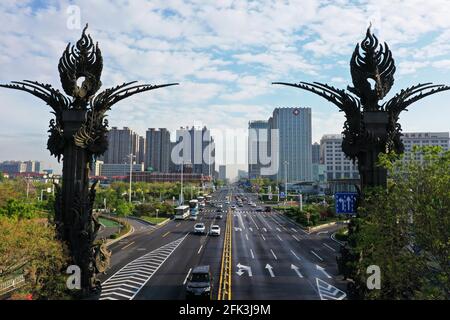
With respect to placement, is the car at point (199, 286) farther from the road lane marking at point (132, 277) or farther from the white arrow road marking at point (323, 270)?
the white arrow road marking at point (323, 270)

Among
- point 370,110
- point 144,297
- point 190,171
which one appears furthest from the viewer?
point 190,171

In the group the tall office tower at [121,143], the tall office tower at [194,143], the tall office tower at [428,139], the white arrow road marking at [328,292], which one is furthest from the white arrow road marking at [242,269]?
the tall office tower at [121,143]

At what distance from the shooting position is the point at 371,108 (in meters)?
17.0

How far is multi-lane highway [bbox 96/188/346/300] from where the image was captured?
2028cm

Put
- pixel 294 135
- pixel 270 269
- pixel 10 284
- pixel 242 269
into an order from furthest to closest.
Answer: pixel 294 135, pixel 270 269, pixel 242 269, pixel 10 284

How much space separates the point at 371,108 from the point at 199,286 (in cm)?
1347

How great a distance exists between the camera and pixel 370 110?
1686cm

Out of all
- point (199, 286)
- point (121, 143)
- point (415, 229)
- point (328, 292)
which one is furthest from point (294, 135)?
point (415, 229)

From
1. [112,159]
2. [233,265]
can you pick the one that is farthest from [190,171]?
[233,265]

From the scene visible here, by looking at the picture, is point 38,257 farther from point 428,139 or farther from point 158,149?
point 158,149

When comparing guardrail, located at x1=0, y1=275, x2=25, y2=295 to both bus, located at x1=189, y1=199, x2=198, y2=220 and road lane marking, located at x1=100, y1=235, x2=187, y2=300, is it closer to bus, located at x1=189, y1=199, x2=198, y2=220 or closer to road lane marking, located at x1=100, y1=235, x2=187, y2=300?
road lane marking, located at x1=100, y1=235, x2=187, y2=300
